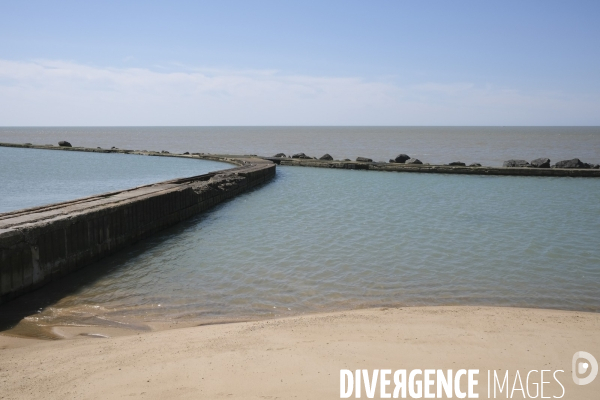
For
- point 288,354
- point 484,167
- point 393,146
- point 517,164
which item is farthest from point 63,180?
point 393,146

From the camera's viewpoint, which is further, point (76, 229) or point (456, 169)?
point (456, 169)

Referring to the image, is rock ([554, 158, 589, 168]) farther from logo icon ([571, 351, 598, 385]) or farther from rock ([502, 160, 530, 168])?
logo icon ([571, 351, 598, 385])

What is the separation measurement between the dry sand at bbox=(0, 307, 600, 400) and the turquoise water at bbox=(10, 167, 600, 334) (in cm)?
85

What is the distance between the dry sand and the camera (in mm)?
3863

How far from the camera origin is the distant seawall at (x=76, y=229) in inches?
255

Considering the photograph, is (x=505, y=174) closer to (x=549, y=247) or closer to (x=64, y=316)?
(x=549, y=247)

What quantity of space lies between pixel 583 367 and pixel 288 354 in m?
2.50

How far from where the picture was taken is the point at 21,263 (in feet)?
21.5

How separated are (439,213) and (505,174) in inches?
516

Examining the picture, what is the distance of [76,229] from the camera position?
7918 millimetres

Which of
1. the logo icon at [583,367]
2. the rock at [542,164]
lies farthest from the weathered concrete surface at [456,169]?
the logo icon at [583,367]

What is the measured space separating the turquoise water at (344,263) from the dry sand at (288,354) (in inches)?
33.4

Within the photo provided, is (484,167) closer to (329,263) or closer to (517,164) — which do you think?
(517,164)

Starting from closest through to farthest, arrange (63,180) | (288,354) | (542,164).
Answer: (288,354)
(63,180)
(542,164)
